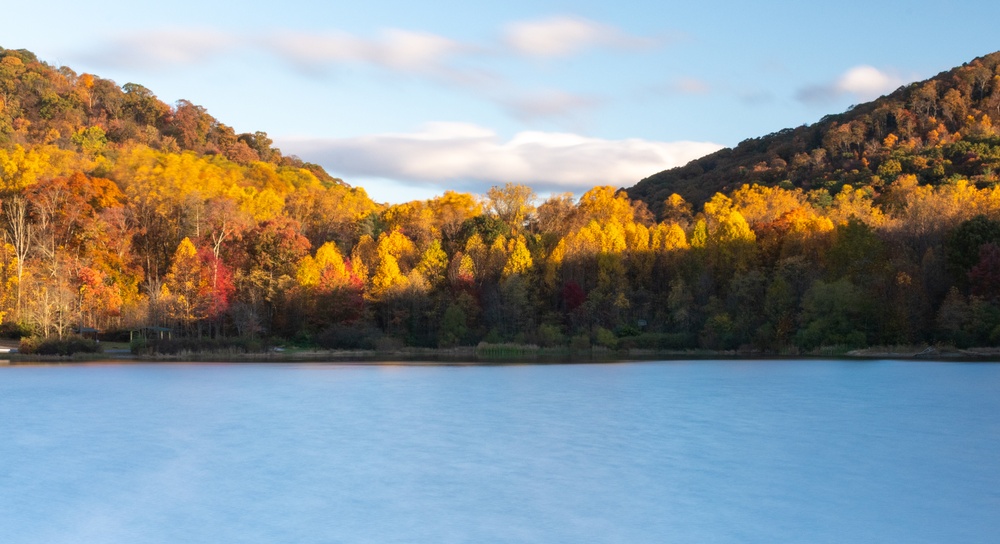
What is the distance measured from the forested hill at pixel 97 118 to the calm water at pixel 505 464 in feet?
204

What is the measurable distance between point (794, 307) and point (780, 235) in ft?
28.2

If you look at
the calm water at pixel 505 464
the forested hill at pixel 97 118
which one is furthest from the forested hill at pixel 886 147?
the calm water at pixel 505 464

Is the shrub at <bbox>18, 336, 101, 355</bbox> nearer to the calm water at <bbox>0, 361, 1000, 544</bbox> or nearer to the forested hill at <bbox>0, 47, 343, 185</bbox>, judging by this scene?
→ the calm water at <bbox>0, 361, 1000, 544</bbox>

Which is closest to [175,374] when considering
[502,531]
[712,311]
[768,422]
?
[768,422]

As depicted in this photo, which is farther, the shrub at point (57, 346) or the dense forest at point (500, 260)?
the dense forest at point (500, 260)

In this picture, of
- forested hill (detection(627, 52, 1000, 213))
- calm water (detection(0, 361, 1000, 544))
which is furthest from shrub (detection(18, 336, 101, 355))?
forested hill (detection(627, 52, 1000, 213))

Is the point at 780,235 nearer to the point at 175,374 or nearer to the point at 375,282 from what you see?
the point at 375,282

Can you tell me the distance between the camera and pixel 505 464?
13.3 meters

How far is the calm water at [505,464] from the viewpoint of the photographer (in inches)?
394

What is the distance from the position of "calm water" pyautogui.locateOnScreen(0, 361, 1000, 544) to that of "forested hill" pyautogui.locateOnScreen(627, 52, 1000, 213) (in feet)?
162

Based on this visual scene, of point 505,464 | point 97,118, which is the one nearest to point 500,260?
point 505,464

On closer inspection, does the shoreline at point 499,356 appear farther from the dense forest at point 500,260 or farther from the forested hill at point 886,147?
the forested hill at point 886,147

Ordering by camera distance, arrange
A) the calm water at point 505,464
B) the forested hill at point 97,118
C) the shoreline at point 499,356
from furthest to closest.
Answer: the forested hill at point 97,118 < the shoreline at point 499,356 < the calm water at point 505,464

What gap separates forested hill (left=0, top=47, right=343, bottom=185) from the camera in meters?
80.2
